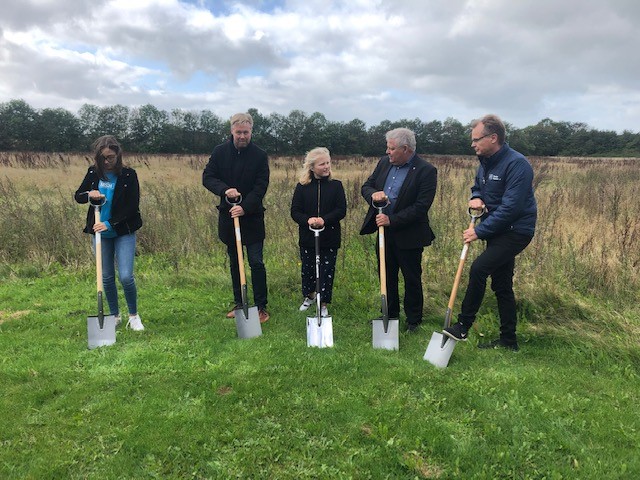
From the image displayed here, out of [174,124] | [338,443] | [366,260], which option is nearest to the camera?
[338,443]

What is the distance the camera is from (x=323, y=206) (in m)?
4.61

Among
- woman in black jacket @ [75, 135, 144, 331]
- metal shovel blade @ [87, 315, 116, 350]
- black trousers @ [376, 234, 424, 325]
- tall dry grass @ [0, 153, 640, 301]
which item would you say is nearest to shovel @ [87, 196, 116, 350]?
metal shovel blade @ [87, 315, 116, 350]

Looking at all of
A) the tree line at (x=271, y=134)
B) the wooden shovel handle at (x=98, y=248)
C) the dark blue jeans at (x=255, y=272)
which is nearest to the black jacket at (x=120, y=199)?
the wooden shovel handle at (x=98, y=248)

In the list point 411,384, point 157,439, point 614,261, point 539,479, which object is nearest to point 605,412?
point 539,479

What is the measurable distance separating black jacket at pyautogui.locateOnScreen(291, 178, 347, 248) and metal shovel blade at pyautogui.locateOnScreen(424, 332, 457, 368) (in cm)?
161

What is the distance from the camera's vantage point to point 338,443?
8.69 ft

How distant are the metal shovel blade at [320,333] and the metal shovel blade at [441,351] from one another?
0.93m

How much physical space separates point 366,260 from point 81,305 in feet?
12.3

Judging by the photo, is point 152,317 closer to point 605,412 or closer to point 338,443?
point 338,443

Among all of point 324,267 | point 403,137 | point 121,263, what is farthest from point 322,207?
point 121,263

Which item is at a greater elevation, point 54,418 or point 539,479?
point 54,418

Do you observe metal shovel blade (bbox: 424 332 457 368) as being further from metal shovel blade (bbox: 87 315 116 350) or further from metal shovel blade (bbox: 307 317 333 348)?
metal shovel blade (bbox: 87 315 116 350)

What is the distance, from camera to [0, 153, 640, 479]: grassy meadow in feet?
8.28

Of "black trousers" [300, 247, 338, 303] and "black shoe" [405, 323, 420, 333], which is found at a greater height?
"black trousers" [300, 247, 338, 303]
